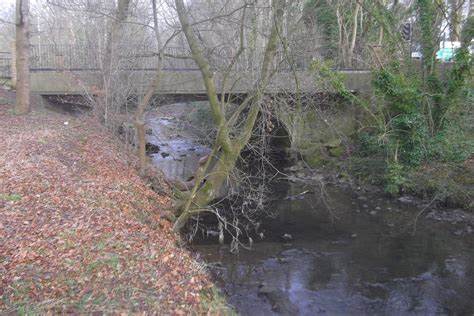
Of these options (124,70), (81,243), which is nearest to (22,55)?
(124,70)

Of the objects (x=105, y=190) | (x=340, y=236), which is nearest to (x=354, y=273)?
(x=340, y=236)

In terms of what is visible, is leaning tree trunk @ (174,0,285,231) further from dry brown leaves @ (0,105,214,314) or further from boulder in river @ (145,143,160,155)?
boulder in river @ (145,143,160,155)

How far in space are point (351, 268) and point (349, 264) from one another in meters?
0.25

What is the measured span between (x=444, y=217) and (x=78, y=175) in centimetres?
1105

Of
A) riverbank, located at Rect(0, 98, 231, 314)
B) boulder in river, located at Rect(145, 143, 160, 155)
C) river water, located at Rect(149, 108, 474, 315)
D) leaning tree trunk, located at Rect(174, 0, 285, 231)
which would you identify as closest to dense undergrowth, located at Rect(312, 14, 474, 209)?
river water, located at Rect(149, 108, 474, 315)

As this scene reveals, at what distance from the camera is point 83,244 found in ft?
24.0

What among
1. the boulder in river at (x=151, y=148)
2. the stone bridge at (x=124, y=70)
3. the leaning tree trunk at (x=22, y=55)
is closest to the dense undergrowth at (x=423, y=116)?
the stone bridge at (x=124, y=70)

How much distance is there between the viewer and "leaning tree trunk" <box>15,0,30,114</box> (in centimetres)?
1788

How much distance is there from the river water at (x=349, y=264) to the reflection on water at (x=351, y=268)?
0.8 inches

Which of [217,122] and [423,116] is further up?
[423,116]

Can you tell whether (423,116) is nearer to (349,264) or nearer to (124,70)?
(349,264)

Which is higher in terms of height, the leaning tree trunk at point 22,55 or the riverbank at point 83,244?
the leaning tree trunk at point 22,55

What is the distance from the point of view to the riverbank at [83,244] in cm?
584

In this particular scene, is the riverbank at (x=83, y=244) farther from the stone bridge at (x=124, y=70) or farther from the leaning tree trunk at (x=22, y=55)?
the leaning tree trunk at (x=22, y=55)
